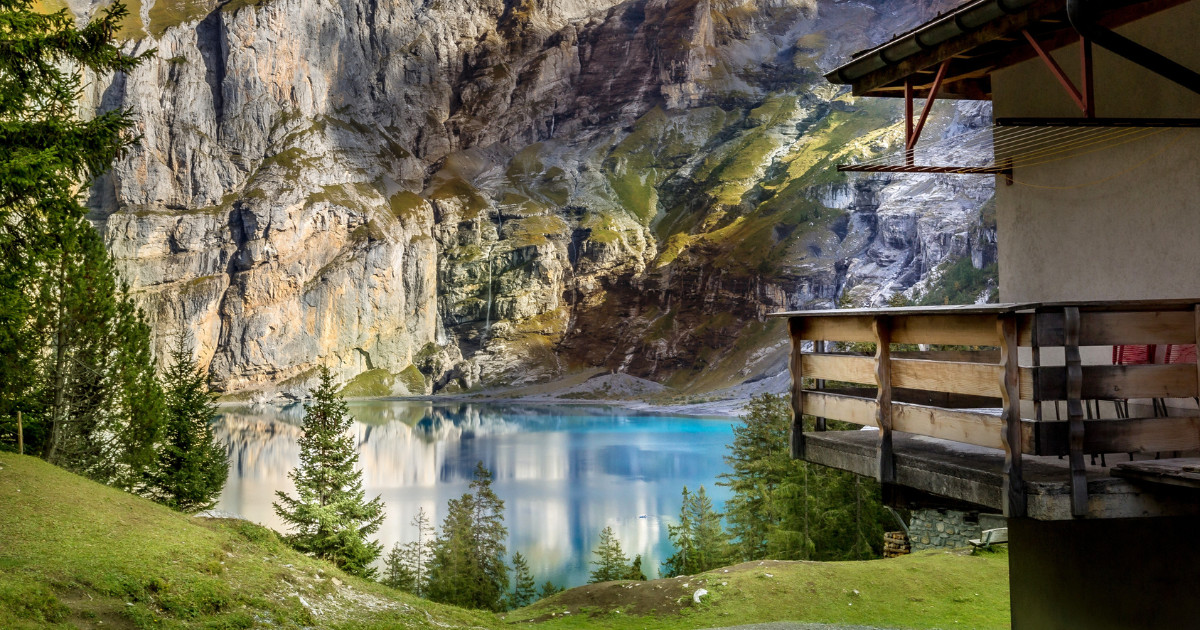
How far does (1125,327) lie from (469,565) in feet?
91.7

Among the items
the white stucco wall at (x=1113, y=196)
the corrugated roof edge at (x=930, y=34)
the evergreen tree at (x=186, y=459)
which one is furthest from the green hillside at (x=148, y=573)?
the evergreen tree at (x=186, y=459)

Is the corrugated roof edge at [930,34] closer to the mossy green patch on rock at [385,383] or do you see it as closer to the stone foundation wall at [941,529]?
the stone foundation wall at [941,529]

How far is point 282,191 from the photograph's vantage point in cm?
15162

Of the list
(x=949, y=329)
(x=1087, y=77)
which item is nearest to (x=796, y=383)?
(x=949, y=329)

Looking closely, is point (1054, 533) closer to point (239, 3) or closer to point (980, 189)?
point (980, 189)

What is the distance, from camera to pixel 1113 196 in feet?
24.5

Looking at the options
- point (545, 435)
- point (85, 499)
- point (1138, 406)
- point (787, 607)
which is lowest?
point (545, 435)

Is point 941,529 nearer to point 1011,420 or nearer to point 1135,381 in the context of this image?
point 1135,381

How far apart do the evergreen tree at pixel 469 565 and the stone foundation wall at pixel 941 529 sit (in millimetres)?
14795

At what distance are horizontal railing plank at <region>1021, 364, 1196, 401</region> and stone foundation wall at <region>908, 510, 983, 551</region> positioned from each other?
52.1 ft

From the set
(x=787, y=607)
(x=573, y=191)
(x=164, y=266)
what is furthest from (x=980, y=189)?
(x=164, y=266)

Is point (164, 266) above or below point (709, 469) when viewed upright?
above

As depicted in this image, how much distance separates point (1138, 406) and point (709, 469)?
60505 mm

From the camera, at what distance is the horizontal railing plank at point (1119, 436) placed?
4953 mm
